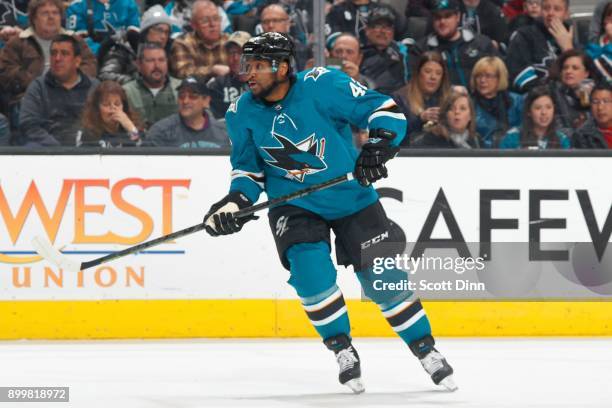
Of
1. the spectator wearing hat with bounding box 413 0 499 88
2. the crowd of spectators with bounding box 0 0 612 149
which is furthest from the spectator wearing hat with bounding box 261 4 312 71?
the spectator wearing hat with bounding box 413 0 499 88

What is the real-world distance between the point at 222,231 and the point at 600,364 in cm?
168

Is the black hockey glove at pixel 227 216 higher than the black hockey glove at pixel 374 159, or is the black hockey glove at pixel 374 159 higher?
the black hockey glove at pixel 374 159

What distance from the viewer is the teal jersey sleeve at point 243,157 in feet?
14.3

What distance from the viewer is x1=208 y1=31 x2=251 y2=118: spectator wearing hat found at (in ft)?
19.2

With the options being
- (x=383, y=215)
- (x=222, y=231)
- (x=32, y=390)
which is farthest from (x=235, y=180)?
(x=32, y=390)

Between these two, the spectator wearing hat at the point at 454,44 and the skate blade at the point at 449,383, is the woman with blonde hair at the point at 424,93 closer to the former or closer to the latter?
the spectator wearing hat at the point at 454,44

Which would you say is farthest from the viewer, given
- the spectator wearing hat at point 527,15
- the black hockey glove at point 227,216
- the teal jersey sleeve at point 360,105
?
the spectator wearing hat at point 527,15

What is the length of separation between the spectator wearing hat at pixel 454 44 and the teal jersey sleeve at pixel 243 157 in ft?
6.35

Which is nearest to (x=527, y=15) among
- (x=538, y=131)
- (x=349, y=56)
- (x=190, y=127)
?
Result: (x=538, y=131)

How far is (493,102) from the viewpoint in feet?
19.7

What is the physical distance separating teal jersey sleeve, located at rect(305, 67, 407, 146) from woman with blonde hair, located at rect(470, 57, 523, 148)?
1763 millimetres

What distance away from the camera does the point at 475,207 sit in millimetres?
5816

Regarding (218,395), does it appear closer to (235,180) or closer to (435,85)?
(235,180)

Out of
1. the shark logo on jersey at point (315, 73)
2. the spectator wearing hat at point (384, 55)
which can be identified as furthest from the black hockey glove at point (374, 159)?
the spectator wearing hat at point (384, 55)
